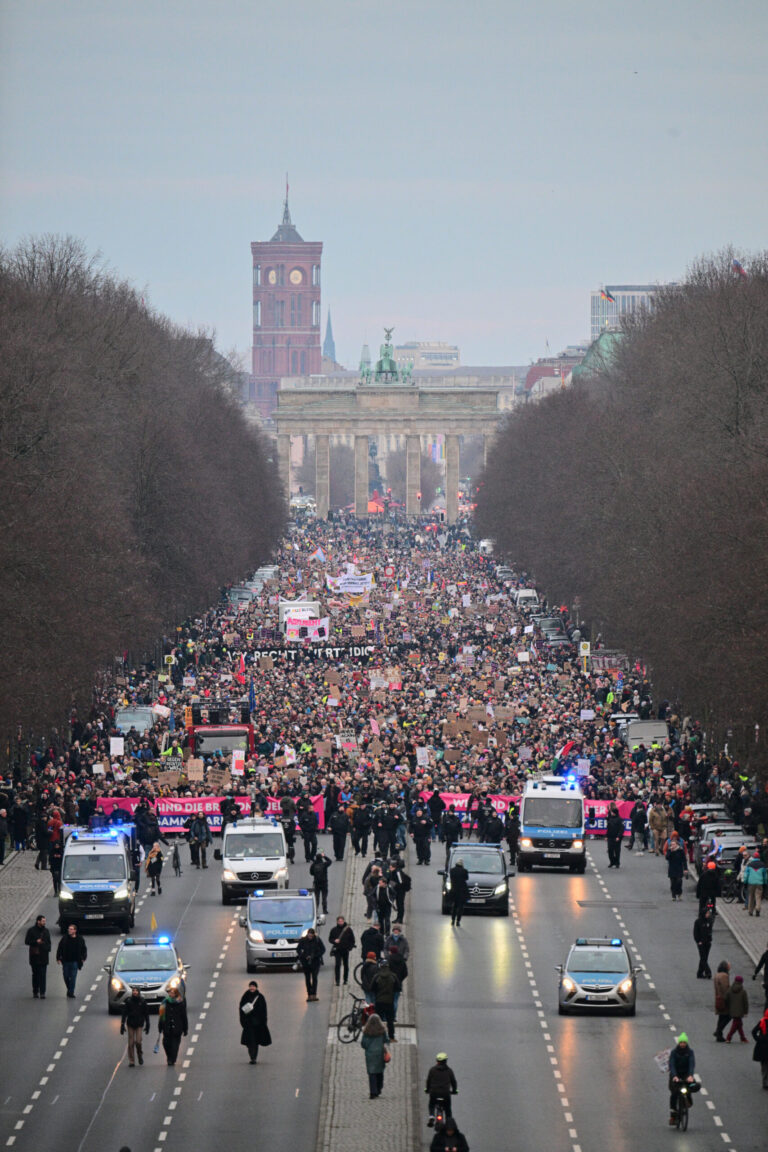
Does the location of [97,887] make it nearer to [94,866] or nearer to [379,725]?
[94,866]

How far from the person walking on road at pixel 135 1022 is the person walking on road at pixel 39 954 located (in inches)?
171

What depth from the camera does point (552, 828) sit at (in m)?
52.1

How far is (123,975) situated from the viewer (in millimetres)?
36094

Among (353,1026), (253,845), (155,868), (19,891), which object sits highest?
(253,845)

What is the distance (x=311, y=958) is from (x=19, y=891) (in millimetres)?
13031

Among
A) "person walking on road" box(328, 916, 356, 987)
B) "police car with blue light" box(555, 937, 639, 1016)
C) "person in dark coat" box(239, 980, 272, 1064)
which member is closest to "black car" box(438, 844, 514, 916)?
"person walking on road" box(328, 916, 356, 987)

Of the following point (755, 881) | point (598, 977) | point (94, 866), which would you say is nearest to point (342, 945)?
point (598, 977)

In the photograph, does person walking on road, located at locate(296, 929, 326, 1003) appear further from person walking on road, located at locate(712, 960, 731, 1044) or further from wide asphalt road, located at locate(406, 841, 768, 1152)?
person walking on road, located at locate(712, 960, 731, 1044)

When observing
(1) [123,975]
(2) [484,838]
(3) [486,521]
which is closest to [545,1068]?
(1) [123,975]

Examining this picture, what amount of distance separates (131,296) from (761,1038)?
90.4 metres

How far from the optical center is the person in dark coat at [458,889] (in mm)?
45125

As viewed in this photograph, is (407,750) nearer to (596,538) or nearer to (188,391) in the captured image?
(596,538)

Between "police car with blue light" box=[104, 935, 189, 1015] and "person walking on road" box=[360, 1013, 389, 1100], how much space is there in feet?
17.2

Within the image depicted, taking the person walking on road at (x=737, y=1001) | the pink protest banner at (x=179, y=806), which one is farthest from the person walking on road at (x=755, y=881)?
the pink protest banner at (x=179, y=806)
